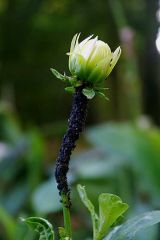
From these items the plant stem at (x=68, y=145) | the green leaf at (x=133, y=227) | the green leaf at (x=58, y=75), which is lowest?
the green leaf at (x=133, y=227)

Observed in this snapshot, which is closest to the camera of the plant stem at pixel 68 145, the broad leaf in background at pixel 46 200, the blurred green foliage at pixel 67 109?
the plant stem at pixel 68 145

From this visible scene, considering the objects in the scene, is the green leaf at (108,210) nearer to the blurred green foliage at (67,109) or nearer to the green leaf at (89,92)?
the green leaf at (89,92)

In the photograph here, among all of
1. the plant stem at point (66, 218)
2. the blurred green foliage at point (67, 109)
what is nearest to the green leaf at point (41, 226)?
the plant stem at point (66, 218)

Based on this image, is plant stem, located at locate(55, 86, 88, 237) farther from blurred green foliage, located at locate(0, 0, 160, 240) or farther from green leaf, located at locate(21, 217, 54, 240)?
blurred green foliage, located at locate(0, 0, 160, 240)

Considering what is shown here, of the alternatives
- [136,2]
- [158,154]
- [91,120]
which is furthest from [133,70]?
[91,120]

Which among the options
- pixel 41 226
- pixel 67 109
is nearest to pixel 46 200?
pixel 41 226

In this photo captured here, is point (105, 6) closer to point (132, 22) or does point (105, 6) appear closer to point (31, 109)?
point (132, 22)

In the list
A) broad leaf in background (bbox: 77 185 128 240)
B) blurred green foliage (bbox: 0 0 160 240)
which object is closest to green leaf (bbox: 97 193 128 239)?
broad leaf in background (bbox: 77 185 128 240)
